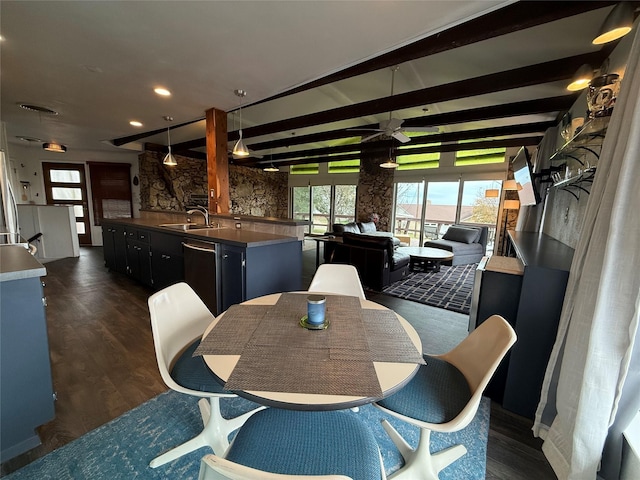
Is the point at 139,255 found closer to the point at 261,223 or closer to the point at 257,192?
the point at 261,223

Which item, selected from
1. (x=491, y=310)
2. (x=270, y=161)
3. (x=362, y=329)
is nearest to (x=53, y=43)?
(x=362, y=329)

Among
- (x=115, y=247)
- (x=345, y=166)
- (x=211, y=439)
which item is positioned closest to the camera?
(x=211, y=439)

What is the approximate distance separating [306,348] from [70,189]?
8.66 m

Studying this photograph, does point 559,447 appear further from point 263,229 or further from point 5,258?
point 5,258

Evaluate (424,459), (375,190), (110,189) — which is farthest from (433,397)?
(110,189)

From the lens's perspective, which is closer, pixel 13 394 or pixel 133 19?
pixel 13 394

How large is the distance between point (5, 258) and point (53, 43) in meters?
1.83

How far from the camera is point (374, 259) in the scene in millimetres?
4004

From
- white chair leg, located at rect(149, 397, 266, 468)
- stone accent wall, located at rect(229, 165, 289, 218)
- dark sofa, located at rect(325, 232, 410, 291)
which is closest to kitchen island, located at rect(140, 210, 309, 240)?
dark sofa, located at rect(325, 232, 410, 291)

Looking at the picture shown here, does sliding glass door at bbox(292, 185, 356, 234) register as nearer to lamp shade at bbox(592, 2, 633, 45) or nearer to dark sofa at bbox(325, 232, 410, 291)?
dark sofa at bbox(325, 232, 410, 291)

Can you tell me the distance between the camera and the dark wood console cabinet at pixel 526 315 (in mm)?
1532

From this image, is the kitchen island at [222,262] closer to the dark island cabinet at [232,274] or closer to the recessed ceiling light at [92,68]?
the dark island cabinet at [232,274]

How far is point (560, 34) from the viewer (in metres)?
2.34

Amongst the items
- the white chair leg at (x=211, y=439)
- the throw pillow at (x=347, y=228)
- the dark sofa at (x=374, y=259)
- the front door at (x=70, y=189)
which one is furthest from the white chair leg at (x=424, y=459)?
the front door at (x=70, y=189)
